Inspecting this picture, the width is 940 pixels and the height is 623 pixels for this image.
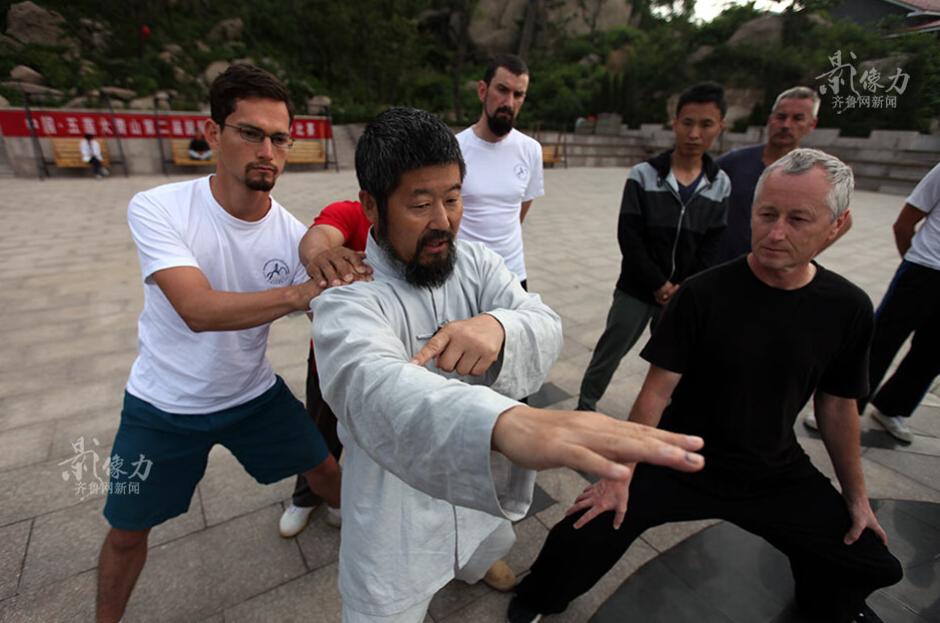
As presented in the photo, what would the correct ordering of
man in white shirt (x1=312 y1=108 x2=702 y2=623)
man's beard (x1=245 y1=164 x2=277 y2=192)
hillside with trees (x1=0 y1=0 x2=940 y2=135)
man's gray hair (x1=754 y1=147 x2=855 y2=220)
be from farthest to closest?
hillside with trees (x1=0 y1=0 x2=940 y2=135)
man's beard (x1=245 y1=164 x2=277 y2=192)
man's gray hair (x1=754 y1=147 x2=855 y2=220)
man in white shirt (x1=312 y1=108 x2=702 y2=623)

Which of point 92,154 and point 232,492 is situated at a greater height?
point 92,154

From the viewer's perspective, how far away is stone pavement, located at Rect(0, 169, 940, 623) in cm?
204

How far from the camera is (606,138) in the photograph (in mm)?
25734

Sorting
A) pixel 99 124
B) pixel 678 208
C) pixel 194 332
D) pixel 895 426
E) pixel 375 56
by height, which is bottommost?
pixel 895 426

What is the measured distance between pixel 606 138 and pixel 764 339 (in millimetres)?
26709

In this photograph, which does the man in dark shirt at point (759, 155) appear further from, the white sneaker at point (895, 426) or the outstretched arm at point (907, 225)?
the white sneaker at point (895, 426)

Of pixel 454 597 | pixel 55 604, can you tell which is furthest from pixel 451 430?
pixel 55 604

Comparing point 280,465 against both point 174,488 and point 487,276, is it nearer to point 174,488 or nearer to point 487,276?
point 174,488

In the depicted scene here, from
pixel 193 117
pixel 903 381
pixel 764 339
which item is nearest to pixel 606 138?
pixel 193 117

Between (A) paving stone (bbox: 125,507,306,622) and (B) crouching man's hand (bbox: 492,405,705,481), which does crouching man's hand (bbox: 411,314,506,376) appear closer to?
(B) crouching man's hand (bbox: 492,405,705,481)

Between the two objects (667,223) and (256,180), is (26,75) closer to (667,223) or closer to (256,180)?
(256,180)

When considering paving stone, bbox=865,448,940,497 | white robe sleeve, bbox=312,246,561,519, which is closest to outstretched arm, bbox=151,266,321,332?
white robe sleeve, bbox=312,246,561,519

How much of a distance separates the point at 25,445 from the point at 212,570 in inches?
72.8

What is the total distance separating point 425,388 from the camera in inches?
38.2
